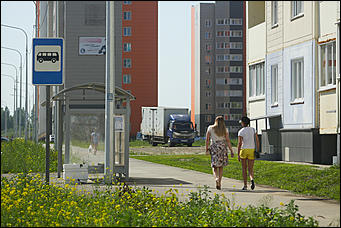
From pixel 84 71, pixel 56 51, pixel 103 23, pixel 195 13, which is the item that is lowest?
pixel 56 51

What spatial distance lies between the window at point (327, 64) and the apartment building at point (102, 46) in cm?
2804

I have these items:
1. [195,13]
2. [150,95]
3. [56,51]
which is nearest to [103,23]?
[150,95]

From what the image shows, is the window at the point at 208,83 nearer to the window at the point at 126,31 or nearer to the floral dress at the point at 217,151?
the window at the point at 126,31


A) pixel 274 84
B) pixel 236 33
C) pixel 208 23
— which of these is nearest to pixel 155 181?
pixel 274 84

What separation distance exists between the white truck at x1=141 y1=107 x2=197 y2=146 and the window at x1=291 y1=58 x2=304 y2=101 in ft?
97.0

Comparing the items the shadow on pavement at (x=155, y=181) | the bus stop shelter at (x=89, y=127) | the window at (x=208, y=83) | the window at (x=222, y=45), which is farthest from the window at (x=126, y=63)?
the shadow on pavement at (x=155, y=181)

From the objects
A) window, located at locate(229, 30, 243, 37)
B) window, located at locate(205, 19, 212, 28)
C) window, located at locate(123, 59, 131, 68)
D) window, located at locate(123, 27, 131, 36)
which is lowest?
window, located at locate(123, 59, 131, 68)

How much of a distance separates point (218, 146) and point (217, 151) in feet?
0.37

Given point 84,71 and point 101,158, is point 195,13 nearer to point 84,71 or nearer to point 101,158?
point 84,71

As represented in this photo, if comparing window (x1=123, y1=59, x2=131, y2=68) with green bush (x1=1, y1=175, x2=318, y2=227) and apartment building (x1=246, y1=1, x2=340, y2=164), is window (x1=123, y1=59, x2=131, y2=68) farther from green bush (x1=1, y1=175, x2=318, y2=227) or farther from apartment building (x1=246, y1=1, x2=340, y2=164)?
green bush (x1=1, y1=175, x2=318, y2=227)

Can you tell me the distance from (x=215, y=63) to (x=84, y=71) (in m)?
45.3

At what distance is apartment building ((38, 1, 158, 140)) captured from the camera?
72625mm

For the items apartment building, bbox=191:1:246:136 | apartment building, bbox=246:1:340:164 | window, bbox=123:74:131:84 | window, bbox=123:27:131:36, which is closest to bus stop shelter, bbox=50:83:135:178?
apartment building, bbox=246:1:340:164

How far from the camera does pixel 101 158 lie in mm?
18703
